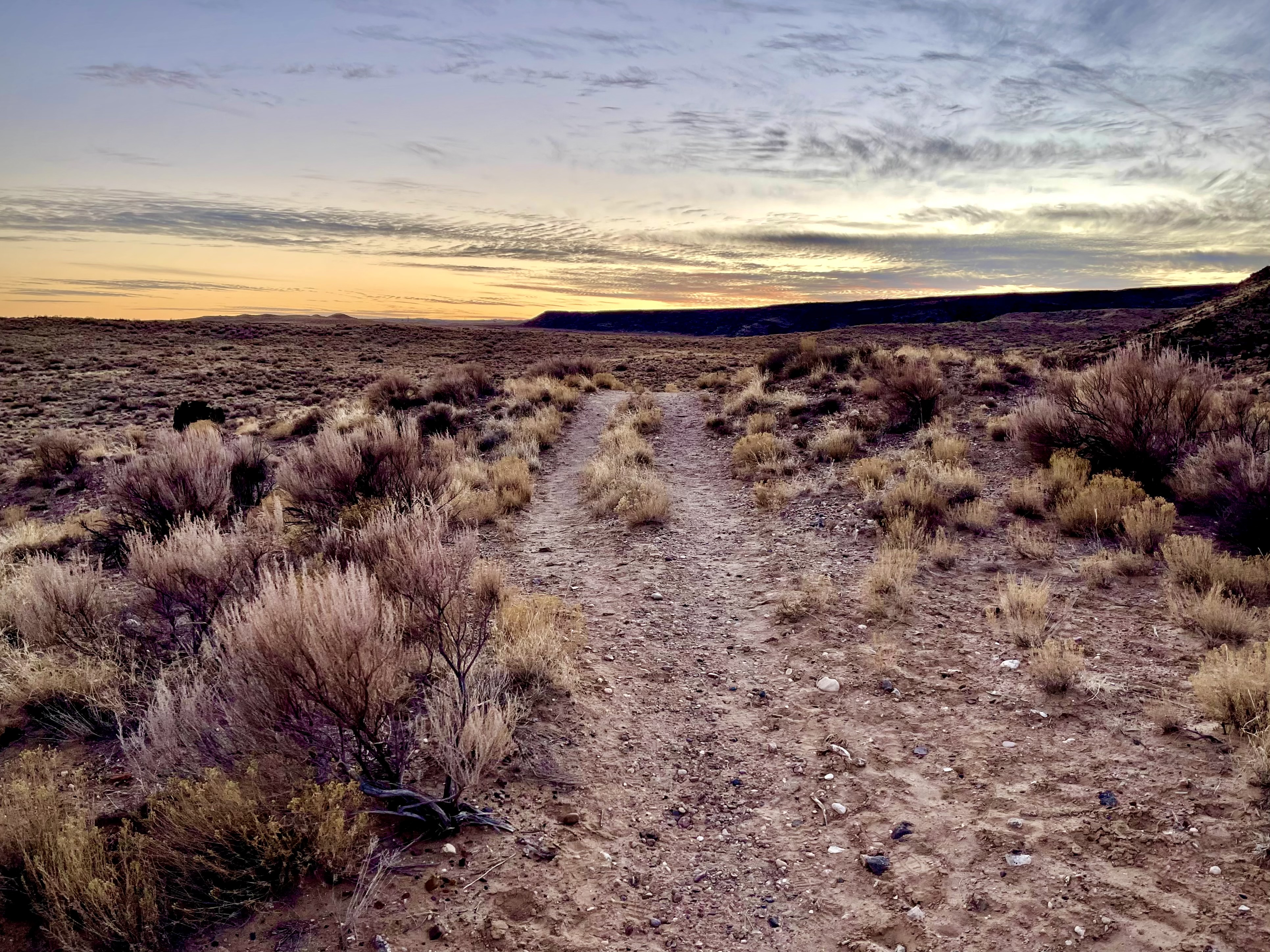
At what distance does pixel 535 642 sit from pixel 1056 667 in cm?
389

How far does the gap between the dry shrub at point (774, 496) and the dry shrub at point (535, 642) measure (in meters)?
4.36

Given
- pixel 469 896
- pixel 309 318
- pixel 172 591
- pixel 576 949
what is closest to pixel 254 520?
pixel 172 591

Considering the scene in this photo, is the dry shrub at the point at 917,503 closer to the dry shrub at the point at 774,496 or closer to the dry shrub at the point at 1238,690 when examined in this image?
the dry shrub at the point at 774,496

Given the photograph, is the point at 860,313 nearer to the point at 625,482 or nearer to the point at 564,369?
the point at 564,369

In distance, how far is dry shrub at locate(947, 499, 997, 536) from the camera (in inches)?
316

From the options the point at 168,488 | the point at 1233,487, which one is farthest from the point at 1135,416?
the point at 168,488

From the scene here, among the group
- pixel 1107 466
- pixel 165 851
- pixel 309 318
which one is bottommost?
pixel 165 851

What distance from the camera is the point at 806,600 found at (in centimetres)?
673

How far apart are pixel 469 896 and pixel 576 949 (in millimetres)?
584

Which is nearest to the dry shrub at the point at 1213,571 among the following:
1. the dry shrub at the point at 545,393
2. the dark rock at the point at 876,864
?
the dark rock at the point at 876,864

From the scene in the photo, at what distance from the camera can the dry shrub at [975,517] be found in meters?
8.02

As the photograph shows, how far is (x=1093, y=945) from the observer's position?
294cm

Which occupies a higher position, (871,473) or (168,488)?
(871,473)

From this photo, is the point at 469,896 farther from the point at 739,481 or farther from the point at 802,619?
the point at 739,481
